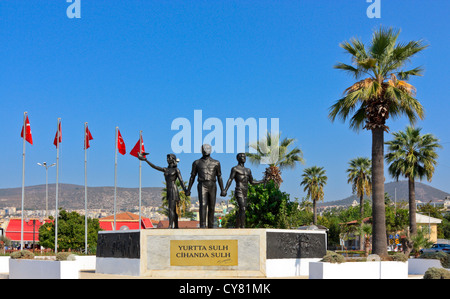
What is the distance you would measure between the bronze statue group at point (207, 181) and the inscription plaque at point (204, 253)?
3.94 feet

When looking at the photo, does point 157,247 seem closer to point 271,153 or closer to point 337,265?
point 337,265

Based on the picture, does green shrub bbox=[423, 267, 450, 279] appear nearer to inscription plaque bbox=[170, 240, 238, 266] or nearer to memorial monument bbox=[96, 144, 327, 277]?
memorial monument bbox=[96, 144, 327, 277]

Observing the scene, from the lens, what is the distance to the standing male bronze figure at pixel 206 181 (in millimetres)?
19859

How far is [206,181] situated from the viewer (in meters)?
19.9

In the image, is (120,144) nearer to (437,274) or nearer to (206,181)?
(206,181)

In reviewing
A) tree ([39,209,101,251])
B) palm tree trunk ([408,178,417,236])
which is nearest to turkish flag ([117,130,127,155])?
tree ([39,209,101,251])

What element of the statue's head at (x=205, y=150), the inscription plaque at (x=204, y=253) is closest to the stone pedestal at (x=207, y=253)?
the inscription plaque at (x=204, y=253)

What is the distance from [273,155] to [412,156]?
10765mm

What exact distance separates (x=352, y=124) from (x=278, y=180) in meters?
14.8

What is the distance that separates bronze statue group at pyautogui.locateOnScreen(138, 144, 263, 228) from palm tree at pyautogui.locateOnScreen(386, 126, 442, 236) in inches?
1007

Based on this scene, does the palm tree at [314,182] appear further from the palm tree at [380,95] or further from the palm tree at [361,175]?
the palm tree at [380,95]

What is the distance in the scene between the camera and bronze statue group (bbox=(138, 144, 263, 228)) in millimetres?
19906
